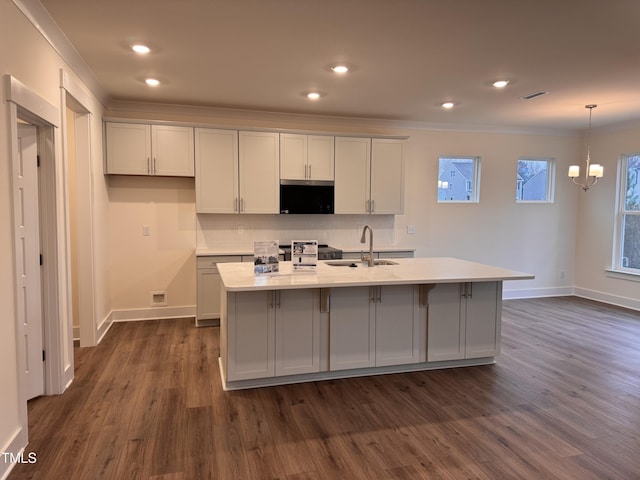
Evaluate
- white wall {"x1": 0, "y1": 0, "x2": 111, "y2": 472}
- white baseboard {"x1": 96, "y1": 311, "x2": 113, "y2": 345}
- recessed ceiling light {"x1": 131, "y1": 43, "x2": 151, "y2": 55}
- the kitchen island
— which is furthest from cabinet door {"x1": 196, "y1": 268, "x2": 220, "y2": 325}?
white wall {"x1": 0, "y1": 0, "x2": 111, "y2": 472}

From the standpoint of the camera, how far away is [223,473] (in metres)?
2.18

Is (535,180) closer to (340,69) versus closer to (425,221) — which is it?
(425,221)

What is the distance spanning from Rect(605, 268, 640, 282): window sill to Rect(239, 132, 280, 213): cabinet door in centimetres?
505

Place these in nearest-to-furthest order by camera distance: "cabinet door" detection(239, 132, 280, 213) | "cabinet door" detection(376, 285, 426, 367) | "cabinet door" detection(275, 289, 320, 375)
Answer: "cabinet door" detection(275, 289, 320, 375) → "cabinet door" detection(376, 285, 426, 367) → "cabinet door" detection(239, 132, 280, 213)

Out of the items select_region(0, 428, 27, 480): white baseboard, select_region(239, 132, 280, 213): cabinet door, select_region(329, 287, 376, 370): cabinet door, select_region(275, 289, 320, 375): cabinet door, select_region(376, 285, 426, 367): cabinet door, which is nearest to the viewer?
select_region(0, 428, 27, 480): white baseboard

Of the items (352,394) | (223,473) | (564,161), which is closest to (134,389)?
(223,473)

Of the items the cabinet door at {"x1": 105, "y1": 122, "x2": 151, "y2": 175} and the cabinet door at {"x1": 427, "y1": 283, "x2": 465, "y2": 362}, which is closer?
the cabinet door at {"x1": 427, "y1": 283, "x2": 465, "y2": 362}

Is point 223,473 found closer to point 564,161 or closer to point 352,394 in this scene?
point 352,394

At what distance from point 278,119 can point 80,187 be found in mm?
2504

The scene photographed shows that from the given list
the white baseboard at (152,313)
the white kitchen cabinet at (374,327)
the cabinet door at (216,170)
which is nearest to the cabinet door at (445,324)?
the white kitchen cabinet at (374,327)

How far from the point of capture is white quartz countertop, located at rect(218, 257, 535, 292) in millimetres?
2963

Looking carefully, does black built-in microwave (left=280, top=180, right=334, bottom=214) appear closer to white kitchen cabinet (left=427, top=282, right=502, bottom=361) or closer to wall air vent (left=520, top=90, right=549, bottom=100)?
white kitchen cabinet (left=427, top=282, right=502, bottom=361)

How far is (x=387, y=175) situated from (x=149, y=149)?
2.97 metres

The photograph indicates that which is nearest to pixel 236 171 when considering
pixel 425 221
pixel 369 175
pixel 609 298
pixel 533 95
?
pixel 369 175
